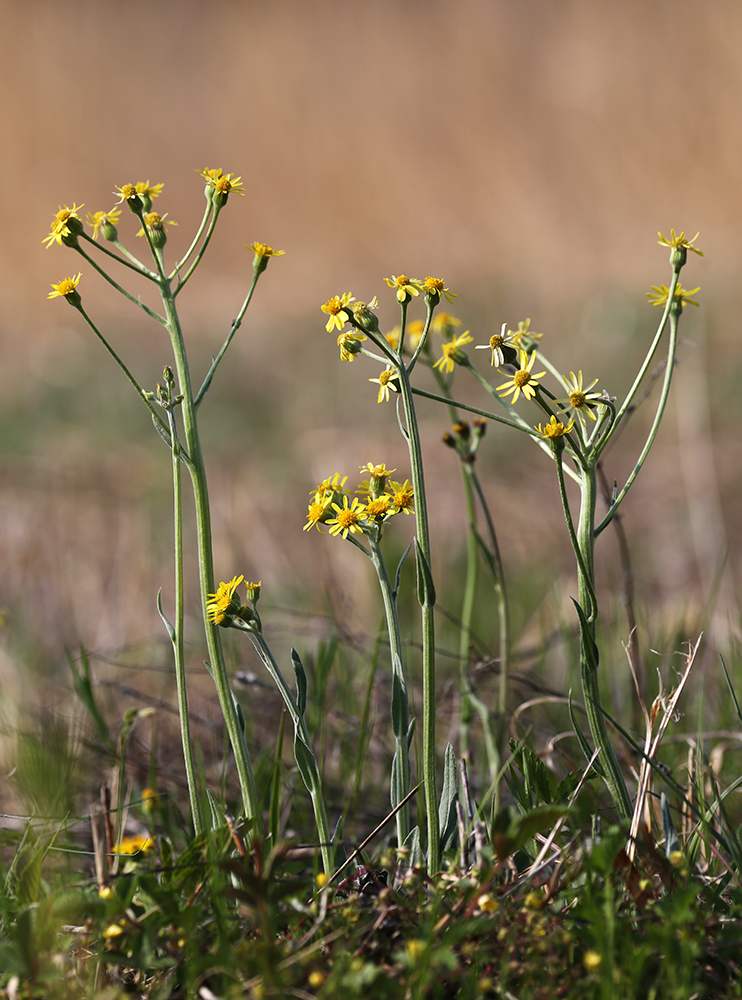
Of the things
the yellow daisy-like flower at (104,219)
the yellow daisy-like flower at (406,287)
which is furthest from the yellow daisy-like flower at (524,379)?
the yellow daisy-like flower at (104,219)

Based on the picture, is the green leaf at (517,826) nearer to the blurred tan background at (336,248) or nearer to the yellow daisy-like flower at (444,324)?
the yellow daisy-like flower at (444,324)

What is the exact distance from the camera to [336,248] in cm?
850

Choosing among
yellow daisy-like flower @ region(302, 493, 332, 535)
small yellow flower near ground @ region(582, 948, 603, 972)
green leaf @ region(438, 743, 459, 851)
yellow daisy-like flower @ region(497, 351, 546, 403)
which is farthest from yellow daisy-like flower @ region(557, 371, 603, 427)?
small yellow flower near ground @ region(582, 948, 603, 972)

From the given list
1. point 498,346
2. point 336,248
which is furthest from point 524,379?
point 336,248

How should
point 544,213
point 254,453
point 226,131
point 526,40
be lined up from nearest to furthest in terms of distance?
point 254,453 → point 544,213 → point 526,40 → point 226,131

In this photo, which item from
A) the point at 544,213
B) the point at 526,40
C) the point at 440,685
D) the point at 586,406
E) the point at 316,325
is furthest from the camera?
the point at 526,40

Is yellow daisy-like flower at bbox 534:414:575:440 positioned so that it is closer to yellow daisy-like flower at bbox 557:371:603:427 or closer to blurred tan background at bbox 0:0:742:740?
yellow daisy-like flower at bbox 557:371:603:427

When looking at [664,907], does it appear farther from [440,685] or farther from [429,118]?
[429,118]

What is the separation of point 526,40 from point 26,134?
610 centimetres

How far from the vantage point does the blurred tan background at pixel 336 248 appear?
108 inches

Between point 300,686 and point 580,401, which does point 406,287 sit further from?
point 300,686

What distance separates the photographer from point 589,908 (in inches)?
25.2

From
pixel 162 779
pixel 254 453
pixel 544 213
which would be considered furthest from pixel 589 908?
pixel 544 213

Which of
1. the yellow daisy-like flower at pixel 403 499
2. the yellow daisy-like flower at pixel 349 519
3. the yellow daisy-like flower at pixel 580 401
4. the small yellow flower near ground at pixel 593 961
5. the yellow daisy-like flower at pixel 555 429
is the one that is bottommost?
the small yellow flower near ground at pixel 593 961
